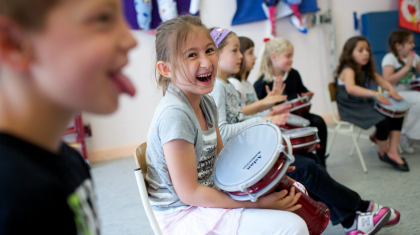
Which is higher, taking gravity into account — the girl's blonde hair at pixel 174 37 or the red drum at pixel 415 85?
the girl's blonde hair at pixel 174 37

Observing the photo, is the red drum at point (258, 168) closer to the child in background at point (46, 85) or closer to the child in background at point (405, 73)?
the child in background at point (46, 85)

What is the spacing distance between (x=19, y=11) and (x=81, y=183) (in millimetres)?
261

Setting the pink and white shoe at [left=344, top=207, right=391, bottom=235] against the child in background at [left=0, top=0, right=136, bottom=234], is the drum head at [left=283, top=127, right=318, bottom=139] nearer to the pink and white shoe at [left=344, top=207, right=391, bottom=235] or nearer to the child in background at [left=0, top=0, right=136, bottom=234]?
the pink and white shoe at [left=344, top=207, right=391, bottom=235]

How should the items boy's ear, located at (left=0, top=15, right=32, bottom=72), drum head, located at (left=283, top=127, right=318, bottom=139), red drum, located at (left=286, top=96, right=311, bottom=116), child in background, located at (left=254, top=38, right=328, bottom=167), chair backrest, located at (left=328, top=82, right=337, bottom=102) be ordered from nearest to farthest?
boy's ear, located at (left=0, top=15, right=32, bottom=72)
drum head, located at (left=283, top=127, right=318, bottom=139)
red drum, located at (left=286, top=96, right=311, bottom=116)
child in background, located at (left=254, top=38, right=328, bottom=167)
chair backrest, located at (left=328, top=82, right=337, bottom=102)

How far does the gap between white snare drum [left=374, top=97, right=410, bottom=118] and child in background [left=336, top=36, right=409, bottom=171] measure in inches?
1.2

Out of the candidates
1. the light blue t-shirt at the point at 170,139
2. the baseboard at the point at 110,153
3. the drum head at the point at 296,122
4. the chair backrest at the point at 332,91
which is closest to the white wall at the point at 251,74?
the baseboard at the point at 110,153

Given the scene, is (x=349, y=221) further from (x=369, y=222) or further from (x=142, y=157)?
(x=142, y=157)

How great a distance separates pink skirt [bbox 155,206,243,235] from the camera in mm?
923

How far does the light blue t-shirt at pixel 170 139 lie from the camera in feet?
3.07

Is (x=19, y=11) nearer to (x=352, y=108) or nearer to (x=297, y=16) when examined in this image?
(x=352, y=108)

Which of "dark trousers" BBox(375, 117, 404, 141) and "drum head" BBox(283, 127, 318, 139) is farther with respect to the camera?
"dark trousers" BBox(375, 117, 404, 141)

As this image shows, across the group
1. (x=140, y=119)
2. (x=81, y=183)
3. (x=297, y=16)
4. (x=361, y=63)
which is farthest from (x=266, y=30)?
(x=81, y=183)

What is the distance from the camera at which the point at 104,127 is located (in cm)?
365

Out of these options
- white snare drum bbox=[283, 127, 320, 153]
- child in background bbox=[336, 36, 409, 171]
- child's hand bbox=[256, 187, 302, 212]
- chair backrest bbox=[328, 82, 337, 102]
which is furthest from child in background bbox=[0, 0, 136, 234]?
chair backrest bbox=[328, 82, 337, 102]
